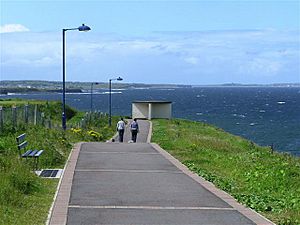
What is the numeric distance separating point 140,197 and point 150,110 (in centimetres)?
4508

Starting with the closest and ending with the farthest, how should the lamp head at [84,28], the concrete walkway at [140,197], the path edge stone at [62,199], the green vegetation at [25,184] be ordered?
the path edge stone at [62,199] → the green vegetation at [25,184] → the concrete walkway at [140,197] → the lamp head at [84,28]

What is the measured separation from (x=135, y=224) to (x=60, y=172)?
20.9 ft

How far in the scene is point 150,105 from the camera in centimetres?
5672

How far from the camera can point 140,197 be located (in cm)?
1152

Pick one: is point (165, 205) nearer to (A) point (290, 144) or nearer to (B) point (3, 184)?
(B) point (3, 184)

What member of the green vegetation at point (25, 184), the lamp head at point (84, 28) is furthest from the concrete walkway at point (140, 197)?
the lamp head at point (84, 28)

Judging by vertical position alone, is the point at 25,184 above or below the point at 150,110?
above

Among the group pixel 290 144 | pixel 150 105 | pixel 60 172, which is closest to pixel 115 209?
pixel 60 172

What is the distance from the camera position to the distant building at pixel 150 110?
5678 centimetres

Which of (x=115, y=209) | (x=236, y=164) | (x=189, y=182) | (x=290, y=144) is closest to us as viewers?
(x=115, y=209)

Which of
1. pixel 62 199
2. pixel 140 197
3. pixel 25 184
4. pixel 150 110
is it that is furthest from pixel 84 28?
pixel 150 110

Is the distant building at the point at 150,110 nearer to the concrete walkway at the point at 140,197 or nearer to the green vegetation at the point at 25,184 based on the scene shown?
the green vegetation at the point at 25,184

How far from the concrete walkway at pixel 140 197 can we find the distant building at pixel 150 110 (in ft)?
127

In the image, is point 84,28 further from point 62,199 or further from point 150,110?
point 150,110
